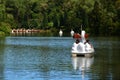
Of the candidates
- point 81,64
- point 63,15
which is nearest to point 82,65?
point 81,64

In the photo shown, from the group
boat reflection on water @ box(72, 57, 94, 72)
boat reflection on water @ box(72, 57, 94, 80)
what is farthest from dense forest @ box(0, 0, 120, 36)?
boat reflection on water @ box(72, 57, 94, 72)

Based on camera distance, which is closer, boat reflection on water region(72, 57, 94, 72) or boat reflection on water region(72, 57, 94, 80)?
boat reflection on water region(72, 57, 94, 80)

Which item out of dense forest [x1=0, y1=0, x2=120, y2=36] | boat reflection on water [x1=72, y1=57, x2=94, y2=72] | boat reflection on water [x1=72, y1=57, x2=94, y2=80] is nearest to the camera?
boat reflection on water [x1=72, y1=57, x2=94, y2=80]

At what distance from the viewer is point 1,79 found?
2564cm

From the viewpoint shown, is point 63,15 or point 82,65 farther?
point 63,15

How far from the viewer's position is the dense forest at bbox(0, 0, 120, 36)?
10612 cm

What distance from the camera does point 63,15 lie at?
443ft

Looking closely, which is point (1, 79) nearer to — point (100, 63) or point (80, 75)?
point (80, 75)

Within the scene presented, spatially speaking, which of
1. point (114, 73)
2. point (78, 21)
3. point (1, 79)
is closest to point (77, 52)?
point (114, 73)

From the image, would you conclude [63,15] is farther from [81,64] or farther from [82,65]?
[82,65]

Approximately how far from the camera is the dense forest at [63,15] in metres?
106

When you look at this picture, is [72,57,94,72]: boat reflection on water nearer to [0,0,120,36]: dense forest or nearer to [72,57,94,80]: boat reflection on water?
[72,57,94,80]: boat reflection on water

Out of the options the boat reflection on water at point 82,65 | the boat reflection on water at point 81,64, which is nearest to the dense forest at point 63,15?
the boat reflection on water at point 82,65

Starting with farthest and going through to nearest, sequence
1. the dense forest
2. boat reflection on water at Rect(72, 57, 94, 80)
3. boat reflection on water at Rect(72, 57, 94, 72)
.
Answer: the dense forest
boat reflection on water at Rect(72, 57, 94, 72)
boat reflection on water at Rect(72, 57, 94, 80)
